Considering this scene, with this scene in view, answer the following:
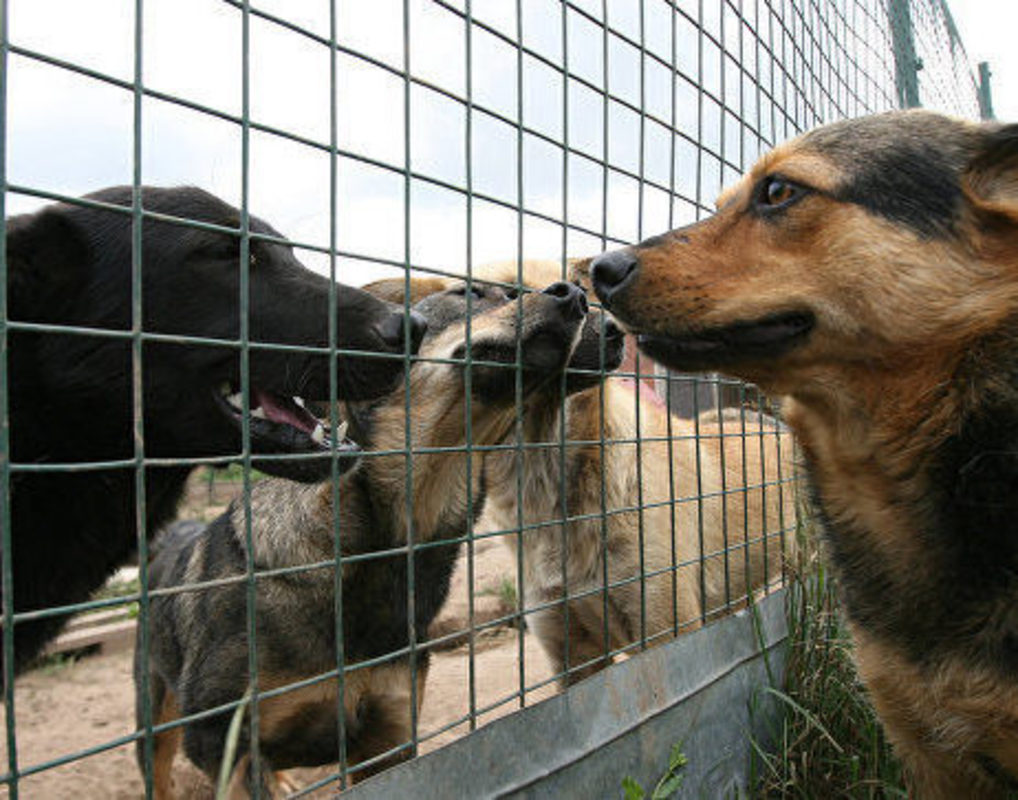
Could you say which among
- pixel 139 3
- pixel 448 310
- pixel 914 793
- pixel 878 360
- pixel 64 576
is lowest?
pixel 914 793

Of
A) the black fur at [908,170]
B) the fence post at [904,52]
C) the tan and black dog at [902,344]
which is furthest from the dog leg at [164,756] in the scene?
the fence post at [904,52]

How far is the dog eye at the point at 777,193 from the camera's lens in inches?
78.7

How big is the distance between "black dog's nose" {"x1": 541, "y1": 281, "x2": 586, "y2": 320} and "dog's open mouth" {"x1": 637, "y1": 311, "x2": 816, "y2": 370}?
0.53 metres

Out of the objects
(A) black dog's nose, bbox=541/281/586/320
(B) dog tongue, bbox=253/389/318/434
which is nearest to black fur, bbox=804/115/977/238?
(A) black dog's nose, bbox=541/281/586/320

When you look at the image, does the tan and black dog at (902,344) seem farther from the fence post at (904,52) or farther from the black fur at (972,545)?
the fence post at (904,52)

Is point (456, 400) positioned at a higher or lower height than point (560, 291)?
lower

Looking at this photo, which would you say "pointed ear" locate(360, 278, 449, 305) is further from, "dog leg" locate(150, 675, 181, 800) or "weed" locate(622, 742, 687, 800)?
"dog leg" locate(150, 675, 181, 800)

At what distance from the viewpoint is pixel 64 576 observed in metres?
1.99

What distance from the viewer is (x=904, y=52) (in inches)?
239

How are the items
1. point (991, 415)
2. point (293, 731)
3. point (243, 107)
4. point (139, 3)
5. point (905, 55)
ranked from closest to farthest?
1. point (139, 3)
2. point (243, 107)
3. point (991, 415)
4. point (293, 731)
5. point (905, 55)

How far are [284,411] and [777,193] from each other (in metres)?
1.33

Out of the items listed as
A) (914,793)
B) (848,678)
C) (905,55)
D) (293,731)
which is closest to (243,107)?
(293,731)

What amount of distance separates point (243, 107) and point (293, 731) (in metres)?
1.87

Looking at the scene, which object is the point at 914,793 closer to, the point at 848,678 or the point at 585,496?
the point at 848,678
